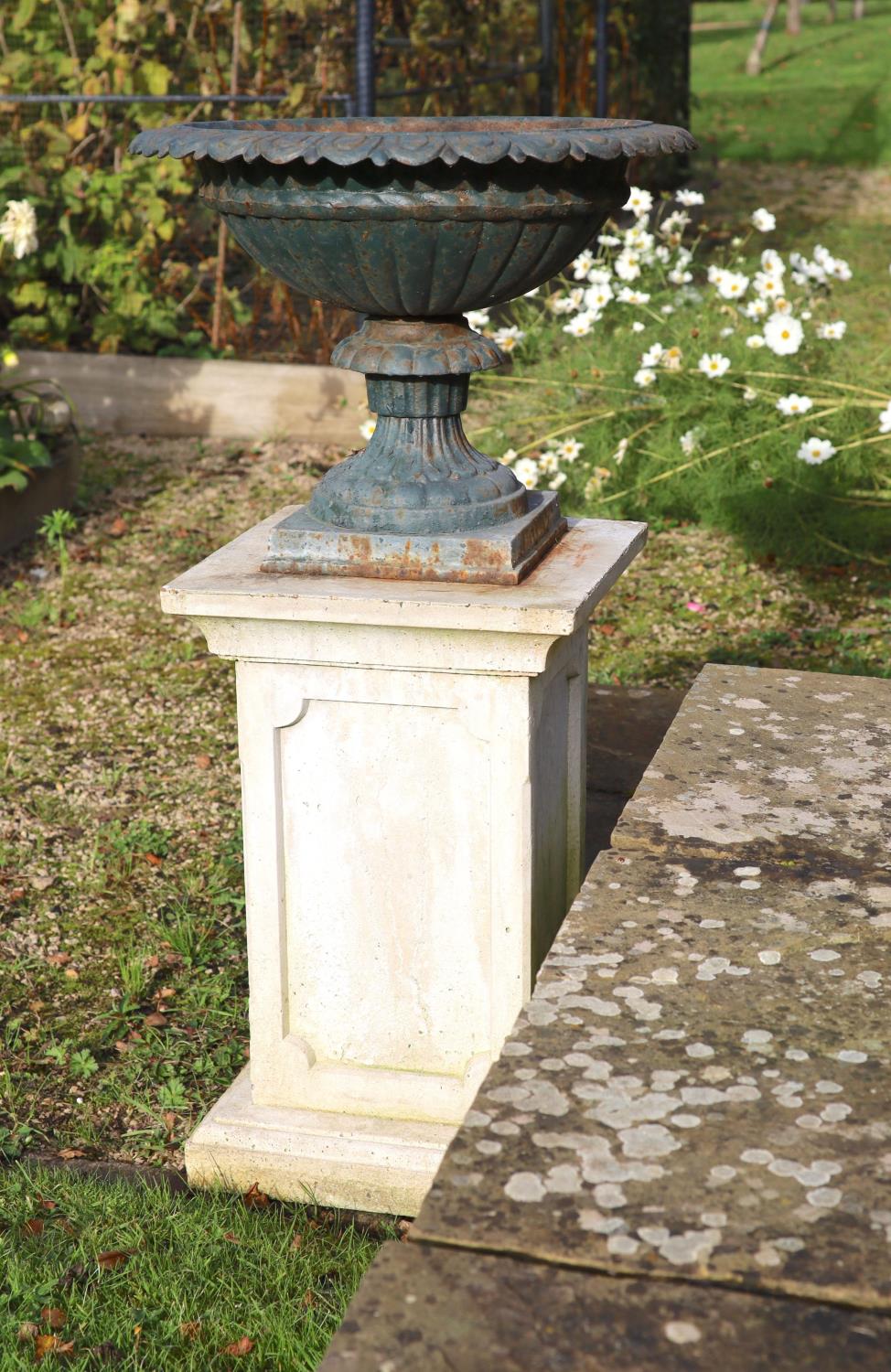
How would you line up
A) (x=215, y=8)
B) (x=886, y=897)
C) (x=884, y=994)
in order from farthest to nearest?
(x=215, y=8)
(x=886, y=897)
(x=884, y=994)

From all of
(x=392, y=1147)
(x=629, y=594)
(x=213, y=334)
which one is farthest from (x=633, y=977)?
(x=213, y=334)

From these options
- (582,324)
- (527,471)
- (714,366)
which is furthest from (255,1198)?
(582,324)

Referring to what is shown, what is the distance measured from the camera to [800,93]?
18266 mm

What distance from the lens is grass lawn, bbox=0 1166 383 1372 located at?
2.27 m

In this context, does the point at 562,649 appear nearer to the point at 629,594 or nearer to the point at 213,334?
the point at 629,594

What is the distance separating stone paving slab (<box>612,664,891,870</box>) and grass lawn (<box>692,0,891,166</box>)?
10294 millimetres

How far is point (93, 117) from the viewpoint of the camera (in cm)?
Result: 711

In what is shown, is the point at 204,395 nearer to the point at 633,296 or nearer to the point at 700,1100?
the point at 633,296

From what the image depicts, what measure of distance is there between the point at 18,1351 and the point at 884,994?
4.52 feet

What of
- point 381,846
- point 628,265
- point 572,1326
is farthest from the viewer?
point 628,265

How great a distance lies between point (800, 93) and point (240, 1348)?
18.5 meters

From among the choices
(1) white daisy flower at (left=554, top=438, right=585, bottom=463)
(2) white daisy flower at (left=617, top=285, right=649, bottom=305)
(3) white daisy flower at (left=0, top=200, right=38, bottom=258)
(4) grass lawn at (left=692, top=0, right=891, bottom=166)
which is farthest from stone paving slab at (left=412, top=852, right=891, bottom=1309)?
(4) grass lawn at (left=692, top=0, right=891, bottom=166)

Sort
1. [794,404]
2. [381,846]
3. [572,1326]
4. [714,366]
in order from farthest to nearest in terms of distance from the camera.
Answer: [714,366] → [794,404] → [381,846] → [572,1326]

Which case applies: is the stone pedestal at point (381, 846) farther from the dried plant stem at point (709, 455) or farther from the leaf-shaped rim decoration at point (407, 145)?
the dried plant stem at point (709, 455)
